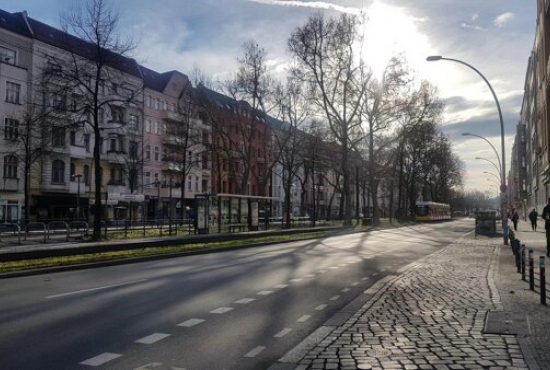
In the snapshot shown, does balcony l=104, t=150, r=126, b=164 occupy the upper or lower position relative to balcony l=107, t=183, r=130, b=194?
upper

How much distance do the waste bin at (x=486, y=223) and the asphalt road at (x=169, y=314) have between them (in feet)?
74.8

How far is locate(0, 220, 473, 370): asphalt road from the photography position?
596 centimetres

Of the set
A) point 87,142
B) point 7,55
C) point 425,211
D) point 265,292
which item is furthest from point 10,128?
point 425,211

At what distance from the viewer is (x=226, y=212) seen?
34656 millimetres

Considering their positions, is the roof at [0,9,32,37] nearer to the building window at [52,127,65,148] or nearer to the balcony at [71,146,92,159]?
the building window at [52,127,65,148]

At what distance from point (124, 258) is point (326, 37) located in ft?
124

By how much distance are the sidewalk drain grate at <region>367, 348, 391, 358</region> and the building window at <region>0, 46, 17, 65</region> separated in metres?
45.7

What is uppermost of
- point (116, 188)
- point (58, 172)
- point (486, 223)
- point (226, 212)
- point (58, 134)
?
point (58, 134)

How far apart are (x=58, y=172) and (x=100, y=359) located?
46774 millimetres

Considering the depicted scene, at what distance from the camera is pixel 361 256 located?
65.5 feet

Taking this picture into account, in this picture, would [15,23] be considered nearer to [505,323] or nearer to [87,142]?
[87,142]

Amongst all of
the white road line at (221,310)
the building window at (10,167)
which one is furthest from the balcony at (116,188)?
the white road line at (221,310)

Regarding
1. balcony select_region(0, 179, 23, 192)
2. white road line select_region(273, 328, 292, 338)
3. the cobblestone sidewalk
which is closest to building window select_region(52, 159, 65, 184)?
balcony select_region(0, 179, 23, 192)

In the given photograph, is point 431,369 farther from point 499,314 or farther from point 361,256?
point 361,256
